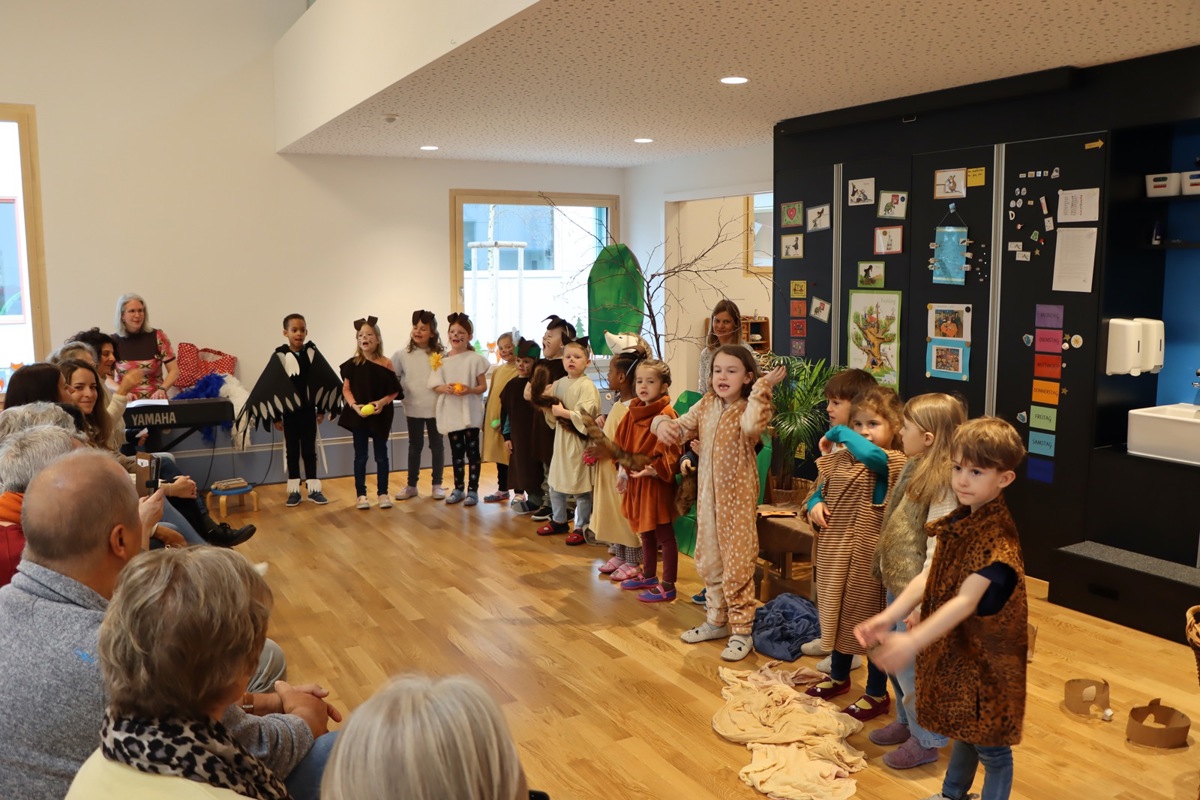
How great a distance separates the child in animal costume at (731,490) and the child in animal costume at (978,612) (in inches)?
57.0

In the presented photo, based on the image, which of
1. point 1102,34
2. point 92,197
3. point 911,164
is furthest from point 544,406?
point 92,197

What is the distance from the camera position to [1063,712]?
134 inches

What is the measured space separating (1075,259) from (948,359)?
864 mm

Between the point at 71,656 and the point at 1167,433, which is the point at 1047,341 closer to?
the point at 1167,433

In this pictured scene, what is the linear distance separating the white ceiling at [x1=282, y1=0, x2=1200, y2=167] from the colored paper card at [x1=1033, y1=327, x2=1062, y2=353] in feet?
4.13

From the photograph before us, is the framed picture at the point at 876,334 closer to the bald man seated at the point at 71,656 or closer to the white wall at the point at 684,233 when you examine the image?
the white wall at the point at 684,233

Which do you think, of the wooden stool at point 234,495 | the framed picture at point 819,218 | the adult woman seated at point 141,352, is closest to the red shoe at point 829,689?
the framed picture at point 819,218

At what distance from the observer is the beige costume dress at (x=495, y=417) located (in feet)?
20.6

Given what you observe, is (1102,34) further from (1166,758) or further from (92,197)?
(92,197)

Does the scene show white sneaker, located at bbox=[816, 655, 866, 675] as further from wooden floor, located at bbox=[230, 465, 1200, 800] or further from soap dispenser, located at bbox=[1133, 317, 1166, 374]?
soap dispenser, located at bbox=[1133, 317, 1166, 374]

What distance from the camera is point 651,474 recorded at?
439 centimetres

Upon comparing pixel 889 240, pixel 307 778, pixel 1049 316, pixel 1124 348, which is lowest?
pixel 307 778

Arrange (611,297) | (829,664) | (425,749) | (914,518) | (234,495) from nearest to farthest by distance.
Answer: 1. (425,749)
2. (914,518)
3. (829,664)
4. (234,495)
5. (611,297)

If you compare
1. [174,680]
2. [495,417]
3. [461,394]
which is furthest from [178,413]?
[174,680]
